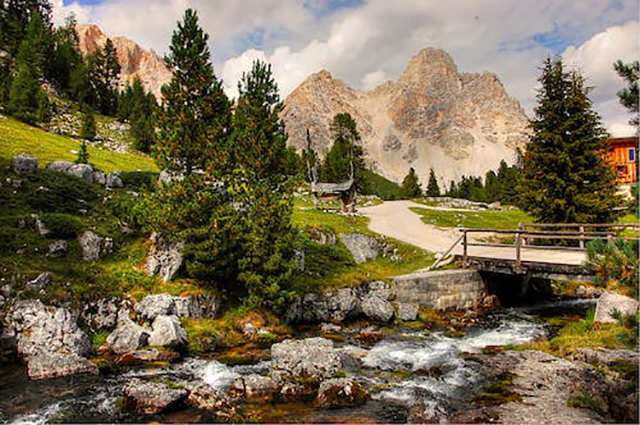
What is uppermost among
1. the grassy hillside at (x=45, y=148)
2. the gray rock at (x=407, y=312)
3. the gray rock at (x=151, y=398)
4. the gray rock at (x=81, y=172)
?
the grassy hillside at (x=45, y=148)

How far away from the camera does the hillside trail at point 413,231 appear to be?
35.4m

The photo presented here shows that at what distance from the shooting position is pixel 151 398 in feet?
36.7

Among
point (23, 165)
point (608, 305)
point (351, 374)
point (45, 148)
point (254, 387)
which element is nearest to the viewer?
point (254, 387)

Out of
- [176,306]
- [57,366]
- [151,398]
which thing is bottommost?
[151,398]

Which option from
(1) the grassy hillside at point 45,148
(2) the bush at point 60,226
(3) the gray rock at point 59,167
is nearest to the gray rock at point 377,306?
(2) the bush at point 60,226

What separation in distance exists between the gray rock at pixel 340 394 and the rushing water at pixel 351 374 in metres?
0.31

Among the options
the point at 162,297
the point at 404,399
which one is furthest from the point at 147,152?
the point at 404,399

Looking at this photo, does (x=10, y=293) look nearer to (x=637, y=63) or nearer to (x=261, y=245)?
(x=261, y=245)

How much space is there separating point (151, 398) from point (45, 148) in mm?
42352

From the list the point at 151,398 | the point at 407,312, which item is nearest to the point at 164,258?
the point at 151,398

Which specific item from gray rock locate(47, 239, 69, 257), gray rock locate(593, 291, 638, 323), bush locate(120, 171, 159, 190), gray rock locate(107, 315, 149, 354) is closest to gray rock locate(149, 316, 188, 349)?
gray rock locate(107, 315, 149, 354)

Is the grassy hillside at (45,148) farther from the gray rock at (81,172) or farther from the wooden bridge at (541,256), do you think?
the wooden bridge at (541,256)

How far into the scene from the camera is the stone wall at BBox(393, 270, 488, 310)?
24.5 metres

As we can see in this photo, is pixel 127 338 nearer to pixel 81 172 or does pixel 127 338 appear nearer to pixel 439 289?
pixel 439 289
